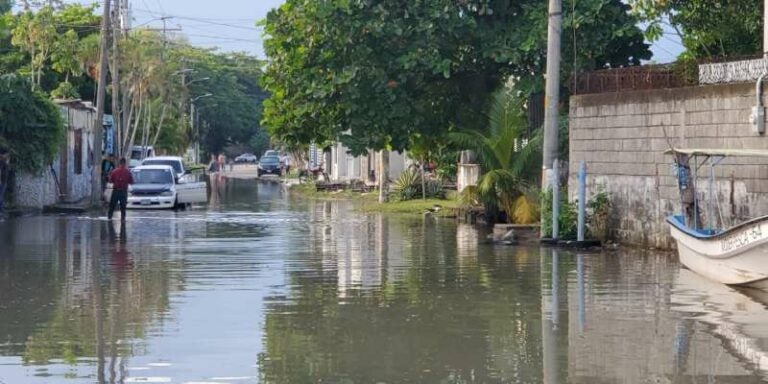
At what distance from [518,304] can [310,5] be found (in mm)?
19824

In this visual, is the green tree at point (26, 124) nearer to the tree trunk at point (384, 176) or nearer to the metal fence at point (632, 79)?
the tree trunk at point (384, 176)

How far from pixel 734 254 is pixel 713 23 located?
14.4 m

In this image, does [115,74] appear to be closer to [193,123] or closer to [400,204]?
[400,204]

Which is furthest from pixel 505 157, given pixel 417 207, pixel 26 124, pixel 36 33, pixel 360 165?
pixel 360 165

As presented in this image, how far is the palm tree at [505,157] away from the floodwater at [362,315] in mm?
5635

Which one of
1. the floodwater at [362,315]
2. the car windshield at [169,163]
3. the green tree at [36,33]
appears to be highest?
the green tree at [36,33]

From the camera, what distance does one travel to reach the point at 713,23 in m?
30.5

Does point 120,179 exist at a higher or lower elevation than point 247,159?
lower

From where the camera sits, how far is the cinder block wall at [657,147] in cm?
2130

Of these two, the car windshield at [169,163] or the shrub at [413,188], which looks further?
the shrub at [413,188]

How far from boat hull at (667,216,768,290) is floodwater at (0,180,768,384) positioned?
337 mm

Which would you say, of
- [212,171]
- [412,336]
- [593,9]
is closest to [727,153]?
[412,336]

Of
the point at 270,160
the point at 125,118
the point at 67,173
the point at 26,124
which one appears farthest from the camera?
the point at 270,160

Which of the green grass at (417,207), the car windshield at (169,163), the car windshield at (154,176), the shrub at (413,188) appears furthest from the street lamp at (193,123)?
the car windshield at (154,176)
